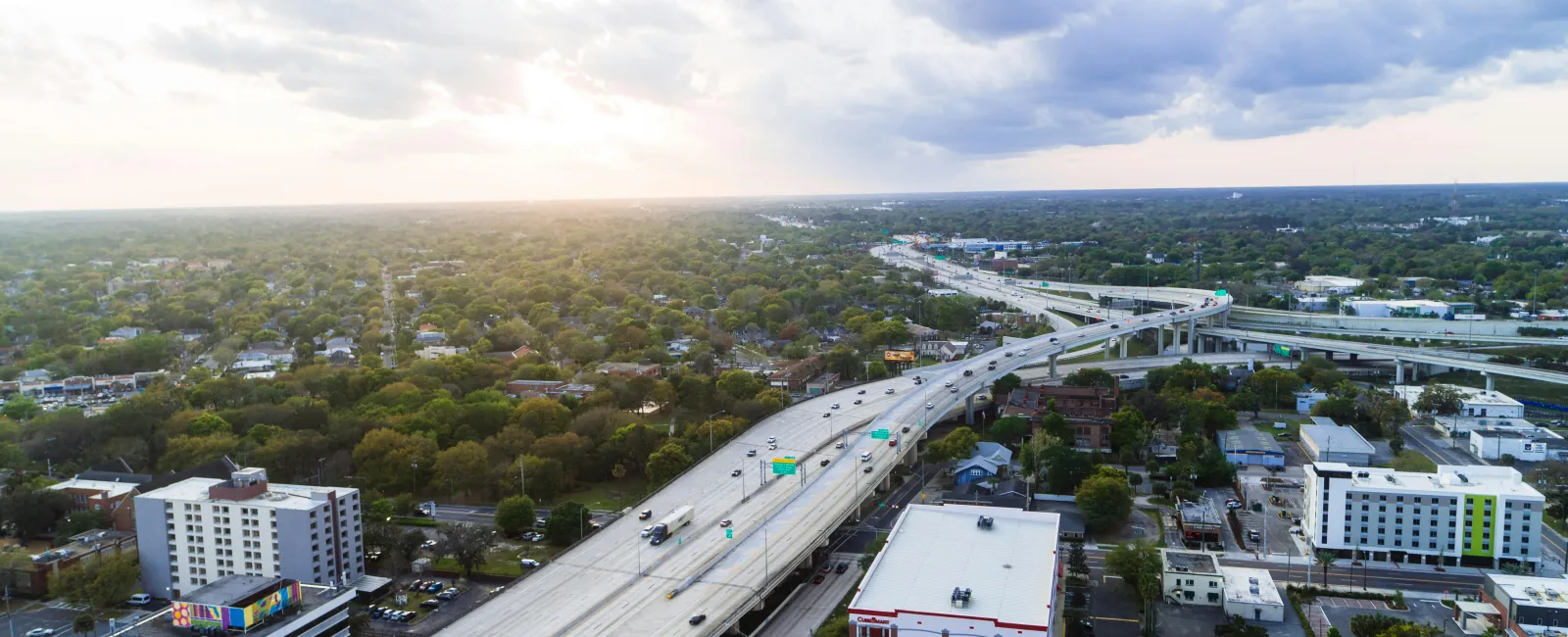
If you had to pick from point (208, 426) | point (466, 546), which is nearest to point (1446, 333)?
point (466, 546)

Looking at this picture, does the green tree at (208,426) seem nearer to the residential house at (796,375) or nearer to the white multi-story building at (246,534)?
the white multi-story building at (246,534)

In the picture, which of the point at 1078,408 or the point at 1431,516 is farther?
the point at 1078,408

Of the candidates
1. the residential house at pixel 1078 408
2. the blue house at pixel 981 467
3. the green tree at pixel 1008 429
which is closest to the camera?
the blue house at pixel 981 467

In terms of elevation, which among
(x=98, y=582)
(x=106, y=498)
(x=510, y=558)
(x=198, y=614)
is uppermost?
(x=198, y=614)

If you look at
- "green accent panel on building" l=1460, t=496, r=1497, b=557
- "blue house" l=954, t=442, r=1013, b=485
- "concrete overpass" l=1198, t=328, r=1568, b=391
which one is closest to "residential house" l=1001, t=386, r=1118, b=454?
"blue house" l=954, t=442, r=1013, b=485

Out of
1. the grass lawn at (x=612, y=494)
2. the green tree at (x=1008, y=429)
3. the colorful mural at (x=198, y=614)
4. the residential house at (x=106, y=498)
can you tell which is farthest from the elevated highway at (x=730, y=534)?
the residential house at (x=106, y=498)

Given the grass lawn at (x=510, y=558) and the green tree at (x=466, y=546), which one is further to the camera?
the grass lawn at (x=510, y=558)

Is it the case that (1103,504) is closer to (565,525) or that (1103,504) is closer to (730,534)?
(730,534)
